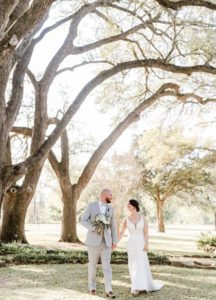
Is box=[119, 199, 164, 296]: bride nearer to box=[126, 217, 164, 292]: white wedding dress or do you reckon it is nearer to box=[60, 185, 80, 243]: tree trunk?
box=[126, 217, 164, 292]: white wedding dress

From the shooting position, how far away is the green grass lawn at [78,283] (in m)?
7.51

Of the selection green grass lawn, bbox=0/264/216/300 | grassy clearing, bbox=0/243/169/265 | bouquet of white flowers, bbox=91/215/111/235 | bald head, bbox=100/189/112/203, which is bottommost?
green grass lawn, bbox=0/264/216/300

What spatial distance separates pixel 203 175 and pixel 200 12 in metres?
20.5

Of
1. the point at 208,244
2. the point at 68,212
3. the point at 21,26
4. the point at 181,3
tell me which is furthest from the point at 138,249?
the point at 208,244

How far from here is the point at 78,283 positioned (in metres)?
8.59

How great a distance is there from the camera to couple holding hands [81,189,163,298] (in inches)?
297

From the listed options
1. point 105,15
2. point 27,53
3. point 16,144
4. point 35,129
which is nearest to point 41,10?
point 27,53

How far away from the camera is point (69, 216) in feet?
61.1

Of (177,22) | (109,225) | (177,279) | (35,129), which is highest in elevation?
(177,22)

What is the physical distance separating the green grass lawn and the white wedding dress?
0.67ft

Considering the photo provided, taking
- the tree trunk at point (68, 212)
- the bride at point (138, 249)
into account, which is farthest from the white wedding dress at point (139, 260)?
the tree trunk at point (68, 212)

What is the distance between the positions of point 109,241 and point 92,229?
0.35m

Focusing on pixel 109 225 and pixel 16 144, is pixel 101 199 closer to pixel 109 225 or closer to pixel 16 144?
pixel 109 225

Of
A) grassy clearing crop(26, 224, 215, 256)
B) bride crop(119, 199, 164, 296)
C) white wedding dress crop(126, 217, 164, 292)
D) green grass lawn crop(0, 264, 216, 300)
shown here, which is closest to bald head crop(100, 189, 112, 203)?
bride crop(119, 199, 164, 296)
